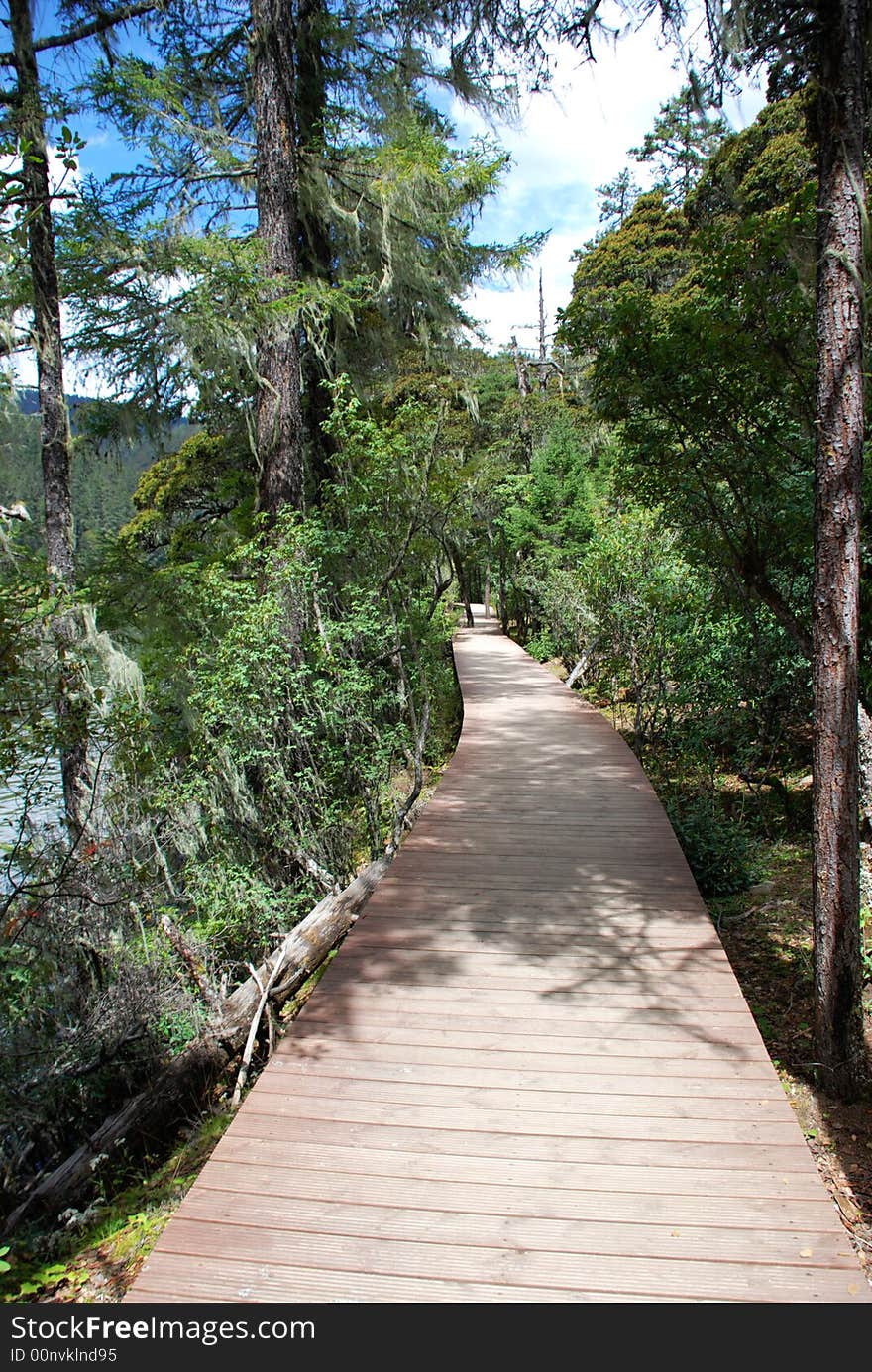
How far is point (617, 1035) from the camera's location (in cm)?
281

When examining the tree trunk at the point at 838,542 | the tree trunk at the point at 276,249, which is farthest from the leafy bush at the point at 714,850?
the tree trunk at the point at 276,249

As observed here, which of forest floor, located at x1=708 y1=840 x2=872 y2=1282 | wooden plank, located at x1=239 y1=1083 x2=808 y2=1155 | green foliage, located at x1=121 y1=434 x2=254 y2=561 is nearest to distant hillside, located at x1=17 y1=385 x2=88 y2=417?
green foliage, located at x1=121 y1=434 x2=254 y2=561

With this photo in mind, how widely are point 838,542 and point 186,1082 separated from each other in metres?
3.63

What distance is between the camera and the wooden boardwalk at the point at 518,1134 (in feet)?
6.06

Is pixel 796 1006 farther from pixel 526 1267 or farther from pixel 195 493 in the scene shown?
pixel 195 493

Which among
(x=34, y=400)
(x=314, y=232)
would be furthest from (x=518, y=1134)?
(x=314, y=232)

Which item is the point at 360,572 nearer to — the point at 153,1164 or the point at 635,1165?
the point at 153,1164

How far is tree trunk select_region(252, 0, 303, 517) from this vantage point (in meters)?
6.81

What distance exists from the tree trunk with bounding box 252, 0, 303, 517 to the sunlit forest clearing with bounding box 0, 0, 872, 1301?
1.6 inches

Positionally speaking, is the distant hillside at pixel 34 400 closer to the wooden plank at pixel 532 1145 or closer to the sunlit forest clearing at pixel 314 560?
the sunlit forest clearing at pixel 314 560

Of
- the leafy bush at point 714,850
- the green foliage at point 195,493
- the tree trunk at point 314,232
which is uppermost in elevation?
the tree trunk at point 314,232

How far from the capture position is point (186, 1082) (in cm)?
358

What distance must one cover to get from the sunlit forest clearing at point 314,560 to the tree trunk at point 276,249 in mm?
42

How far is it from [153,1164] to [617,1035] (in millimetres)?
2091
